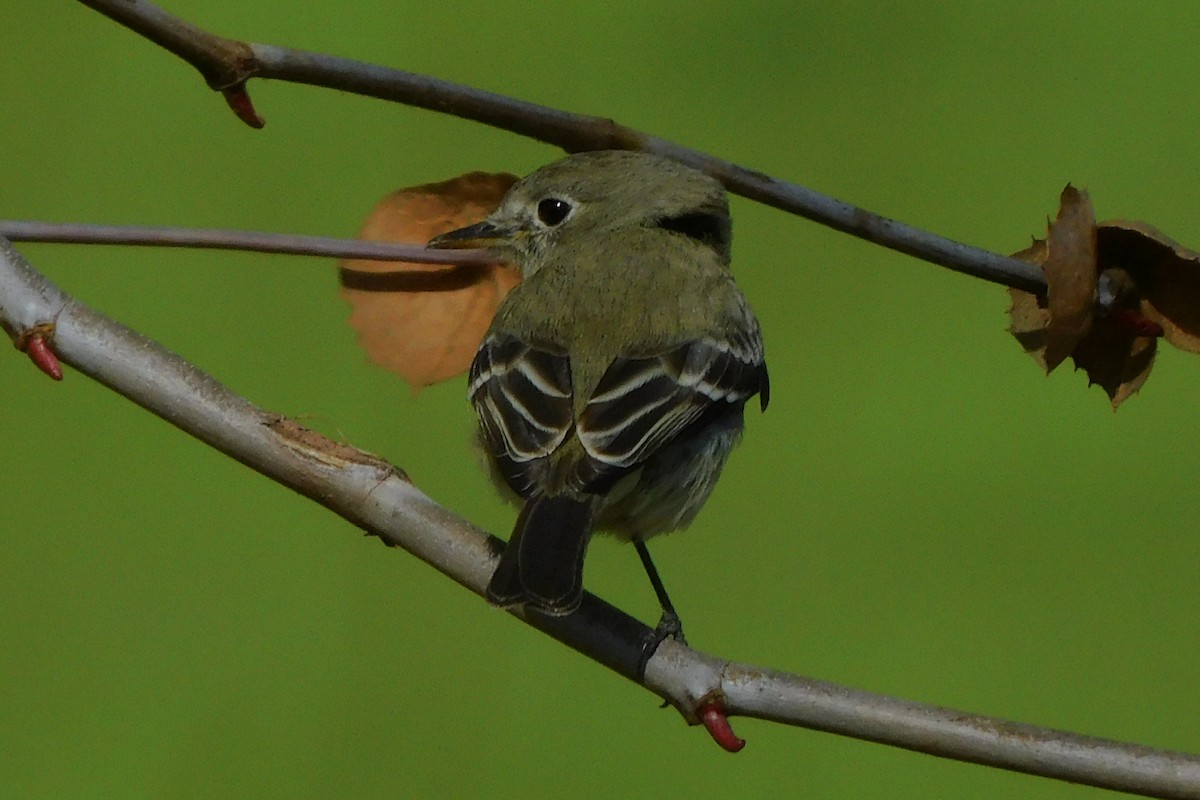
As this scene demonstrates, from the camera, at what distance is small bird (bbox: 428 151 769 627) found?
1586 millimetres

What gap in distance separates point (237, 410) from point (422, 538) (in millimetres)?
199

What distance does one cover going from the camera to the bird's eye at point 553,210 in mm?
2072

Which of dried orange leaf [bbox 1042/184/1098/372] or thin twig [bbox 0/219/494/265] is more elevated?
dried orange leaf [bbox 1042/184/1098/372]

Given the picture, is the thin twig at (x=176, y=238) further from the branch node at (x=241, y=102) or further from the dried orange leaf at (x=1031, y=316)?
the dried orange leaf at (x=1031, y=316)

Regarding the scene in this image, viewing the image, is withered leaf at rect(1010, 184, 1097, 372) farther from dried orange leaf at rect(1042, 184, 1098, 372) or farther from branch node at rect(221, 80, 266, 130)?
branch node at rect(221, 80, 266, 130)

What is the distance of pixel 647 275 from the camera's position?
194 centimetres

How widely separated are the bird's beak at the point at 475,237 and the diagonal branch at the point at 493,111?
10.3 inches

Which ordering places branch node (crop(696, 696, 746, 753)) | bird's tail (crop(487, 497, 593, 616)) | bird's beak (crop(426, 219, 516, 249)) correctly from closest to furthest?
1. branch node (crop(696, 696, 746, 753))
2. bird's tail (crop(487, 497, 593, 616))
3. bird's beak (crop(426, 219, 516, 249))

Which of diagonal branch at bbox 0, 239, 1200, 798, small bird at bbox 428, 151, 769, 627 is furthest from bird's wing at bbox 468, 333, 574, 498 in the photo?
diagonal branch at bbox 0, 239, 1200, 798

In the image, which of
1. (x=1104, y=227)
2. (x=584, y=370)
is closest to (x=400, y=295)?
(x=584, y=370)

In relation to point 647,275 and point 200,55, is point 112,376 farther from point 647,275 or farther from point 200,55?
point 647,275

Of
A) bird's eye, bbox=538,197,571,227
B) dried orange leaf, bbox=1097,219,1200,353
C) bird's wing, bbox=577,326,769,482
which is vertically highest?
bird's eye, bbox=538,197,571,227

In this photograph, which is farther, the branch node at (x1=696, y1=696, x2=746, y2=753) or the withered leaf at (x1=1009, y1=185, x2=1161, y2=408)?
the withered leaf at (x1=1009, y1=185, x2=1161, y2=408)

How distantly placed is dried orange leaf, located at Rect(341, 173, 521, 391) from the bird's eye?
330 mm
